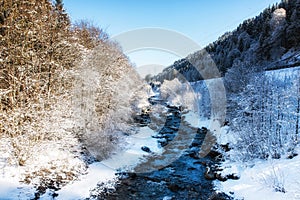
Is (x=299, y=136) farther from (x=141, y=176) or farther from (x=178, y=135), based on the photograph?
(x=178, y=135)

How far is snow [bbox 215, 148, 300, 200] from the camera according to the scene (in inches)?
316

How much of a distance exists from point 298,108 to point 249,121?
3171mm

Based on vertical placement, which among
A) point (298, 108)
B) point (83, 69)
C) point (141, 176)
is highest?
point (83, 69)

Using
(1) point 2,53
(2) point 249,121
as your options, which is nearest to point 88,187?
(1) point 2,53

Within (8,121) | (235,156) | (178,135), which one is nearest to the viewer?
(8,121)

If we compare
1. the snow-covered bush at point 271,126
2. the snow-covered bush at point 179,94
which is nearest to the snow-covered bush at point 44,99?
the snow-covered bush at point 271,126

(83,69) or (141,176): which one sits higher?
(83,69)

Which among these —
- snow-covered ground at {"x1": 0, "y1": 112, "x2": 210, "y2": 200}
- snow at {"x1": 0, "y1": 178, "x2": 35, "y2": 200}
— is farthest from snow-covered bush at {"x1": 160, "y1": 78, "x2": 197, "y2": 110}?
snow at {"x1": 0, "y1": 178, "x2": 35, "y2": 200}

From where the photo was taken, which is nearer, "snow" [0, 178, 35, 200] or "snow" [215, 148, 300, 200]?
"snow" [0, 178, 35, 200]

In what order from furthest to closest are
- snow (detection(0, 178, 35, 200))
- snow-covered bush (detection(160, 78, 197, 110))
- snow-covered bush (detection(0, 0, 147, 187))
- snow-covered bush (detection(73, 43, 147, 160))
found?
snow-covered bush (detection(160, 78, 197, 110)) < snow-covered bush (detection(73, 43, 147, 160)) < snow-covered bush (detection(0, 0, 147, 187)) < snow (detection(0, 178, 35, 200))

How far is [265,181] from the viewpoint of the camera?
8836 millimetres

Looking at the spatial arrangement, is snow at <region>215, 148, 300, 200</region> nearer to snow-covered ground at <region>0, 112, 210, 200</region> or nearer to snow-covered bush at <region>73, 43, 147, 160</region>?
snow-covered ground at <region>0, 112, 210, 200</region>

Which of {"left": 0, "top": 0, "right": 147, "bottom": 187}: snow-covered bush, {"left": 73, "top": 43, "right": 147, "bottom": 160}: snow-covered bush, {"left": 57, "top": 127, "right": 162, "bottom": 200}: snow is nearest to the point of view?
{"left": 57, "top": 127, "right": 162, "bottom": 200}: snow

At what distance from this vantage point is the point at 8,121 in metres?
9.38
